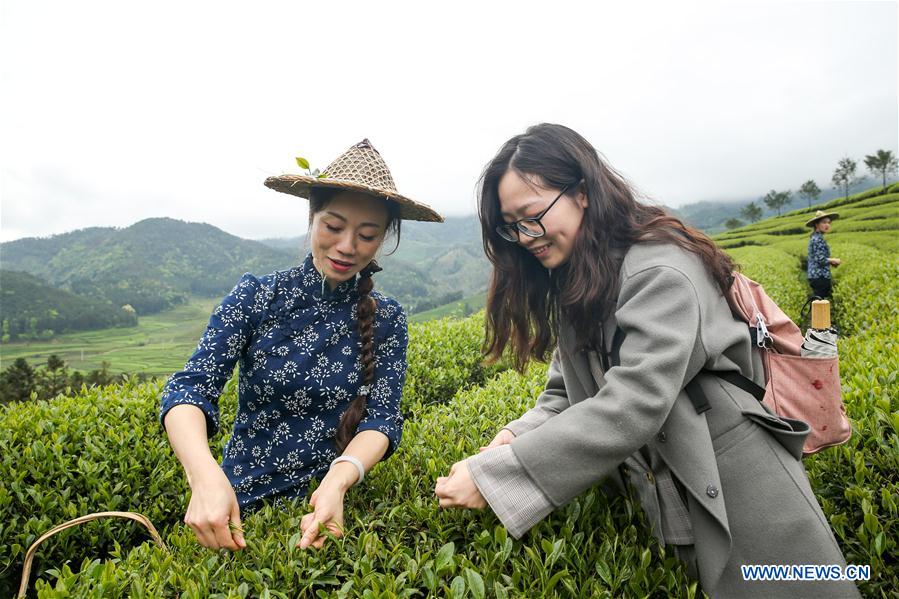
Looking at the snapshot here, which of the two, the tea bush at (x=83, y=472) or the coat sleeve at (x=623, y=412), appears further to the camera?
the tea bush at (x=83, y=472)

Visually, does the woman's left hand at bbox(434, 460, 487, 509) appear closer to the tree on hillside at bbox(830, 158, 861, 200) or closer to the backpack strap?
the backpack strap

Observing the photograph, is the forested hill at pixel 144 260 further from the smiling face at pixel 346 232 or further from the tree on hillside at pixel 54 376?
the smiling face at pixel 346 232

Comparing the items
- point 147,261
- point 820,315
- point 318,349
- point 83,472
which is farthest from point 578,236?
point 147,261

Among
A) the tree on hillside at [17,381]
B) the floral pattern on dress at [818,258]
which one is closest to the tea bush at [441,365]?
the tree on hillside at [17,381]

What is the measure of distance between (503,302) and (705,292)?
83 cm

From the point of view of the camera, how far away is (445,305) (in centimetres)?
11731

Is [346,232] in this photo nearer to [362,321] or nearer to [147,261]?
[362,321]

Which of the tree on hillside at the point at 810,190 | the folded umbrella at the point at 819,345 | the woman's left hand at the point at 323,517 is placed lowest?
the woman's left hand at the point at 323,517

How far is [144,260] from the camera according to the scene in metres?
105

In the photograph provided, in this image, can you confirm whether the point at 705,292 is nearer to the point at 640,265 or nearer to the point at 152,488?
the point at 640,265

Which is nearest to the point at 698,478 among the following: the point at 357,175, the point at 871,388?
the point at 357,175

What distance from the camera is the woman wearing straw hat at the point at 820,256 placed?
10.0m

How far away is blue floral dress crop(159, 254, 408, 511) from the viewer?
6.47 ft

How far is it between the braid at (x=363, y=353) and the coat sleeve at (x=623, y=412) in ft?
2.48
